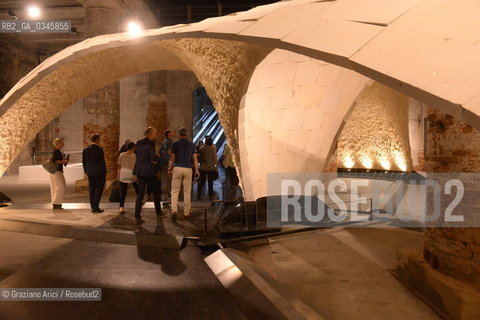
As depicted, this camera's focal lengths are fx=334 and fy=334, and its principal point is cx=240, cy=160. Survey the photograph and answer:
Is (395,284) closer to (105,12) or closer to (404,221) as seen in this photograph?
(404,221)

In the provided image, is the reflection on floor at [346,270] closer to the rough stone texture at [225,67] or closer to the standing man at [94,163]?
the rough stone texture at [225,67]

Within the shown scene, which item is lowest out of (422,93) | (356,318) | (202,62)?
(356,318)

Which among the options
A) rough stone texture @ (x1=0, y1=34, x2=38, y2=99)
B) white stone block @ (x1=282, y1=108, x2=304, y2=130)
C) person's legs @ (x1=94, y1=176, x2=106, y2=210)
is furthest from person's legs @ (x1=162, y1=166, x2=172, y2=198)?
rough stone texture @ (x1=0, y1=34, x2=38, y2=99)

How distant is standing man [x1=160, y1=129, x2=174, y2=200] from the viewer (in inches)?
221

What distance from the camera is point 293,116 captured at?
17.0 feet

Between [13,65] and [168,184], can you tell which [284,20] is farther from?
[13,65]

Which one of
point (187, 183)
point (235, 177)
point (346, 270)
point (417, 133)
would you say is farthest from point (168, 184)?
point (417, 133)

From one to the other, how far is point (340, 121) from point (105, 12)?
21.2 feet

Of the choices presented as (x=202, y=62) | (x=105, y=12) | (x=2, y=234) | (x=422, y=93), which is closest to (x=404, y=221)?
(x=202, y=62)

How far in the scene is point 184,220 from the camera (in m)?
4.73

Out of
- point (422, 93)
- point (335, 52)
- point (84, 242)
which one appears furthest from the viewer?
point (84, 242)

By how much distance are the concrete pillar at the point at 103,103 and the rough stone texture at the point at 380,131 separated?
20.6 ft

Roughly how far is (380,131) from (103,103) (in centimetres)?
716

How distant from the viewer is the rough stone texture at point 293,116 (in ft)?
16.5
